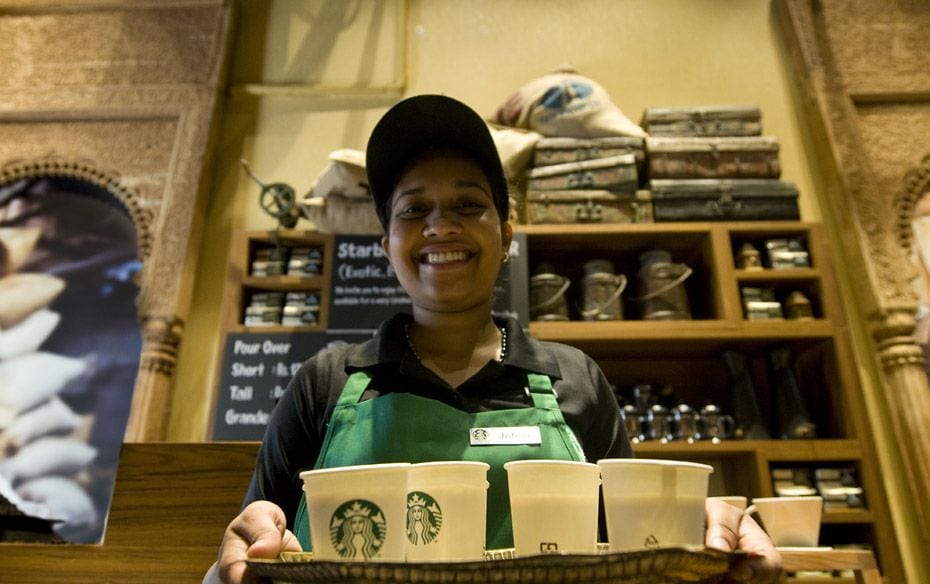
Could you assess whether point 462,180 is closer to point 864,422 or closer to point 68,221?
point 864,422

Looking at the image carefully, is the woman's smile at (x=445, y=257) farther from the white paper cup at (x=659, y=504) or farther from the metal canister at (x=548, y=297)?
the metal canister at (x=548, y=297)

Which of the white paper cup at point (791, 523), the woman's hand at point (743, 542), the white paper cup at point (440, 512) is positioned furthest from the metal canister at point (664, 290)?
the white paper cup at point (440, 512)

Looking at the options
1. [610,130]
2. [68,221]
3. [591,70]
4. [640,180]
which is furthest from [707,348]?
[68,221]

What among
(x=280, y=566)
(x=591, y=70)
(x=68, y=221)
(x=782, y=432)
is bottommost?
(x=280, y=566)

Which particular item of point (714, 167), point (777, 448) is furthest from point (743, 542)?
point (714, 167)

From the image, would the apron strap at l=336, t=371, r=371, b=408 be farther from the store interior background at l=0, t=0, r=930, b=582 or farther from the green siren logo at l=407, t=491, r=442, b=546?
the store interior background at l=0, t=0, r=930, b=582

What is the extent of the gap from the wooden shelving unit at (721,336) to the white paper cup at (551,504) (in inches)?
68.8

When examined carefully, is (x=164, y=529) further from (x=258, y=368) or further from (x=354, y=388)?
(x=258, y=368)

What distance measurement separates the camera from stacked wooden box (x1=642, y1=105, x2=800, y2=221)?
2.69m

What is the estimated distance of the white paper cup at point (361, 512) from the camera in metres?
0.62

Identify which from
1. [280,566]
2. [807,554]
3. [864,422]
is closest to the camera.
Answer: [280,566]

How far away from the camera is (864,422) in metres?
2.38

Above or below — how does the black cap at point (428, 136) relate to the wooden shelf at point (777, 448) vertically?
above

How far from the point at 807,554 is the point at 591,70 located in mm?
2618
